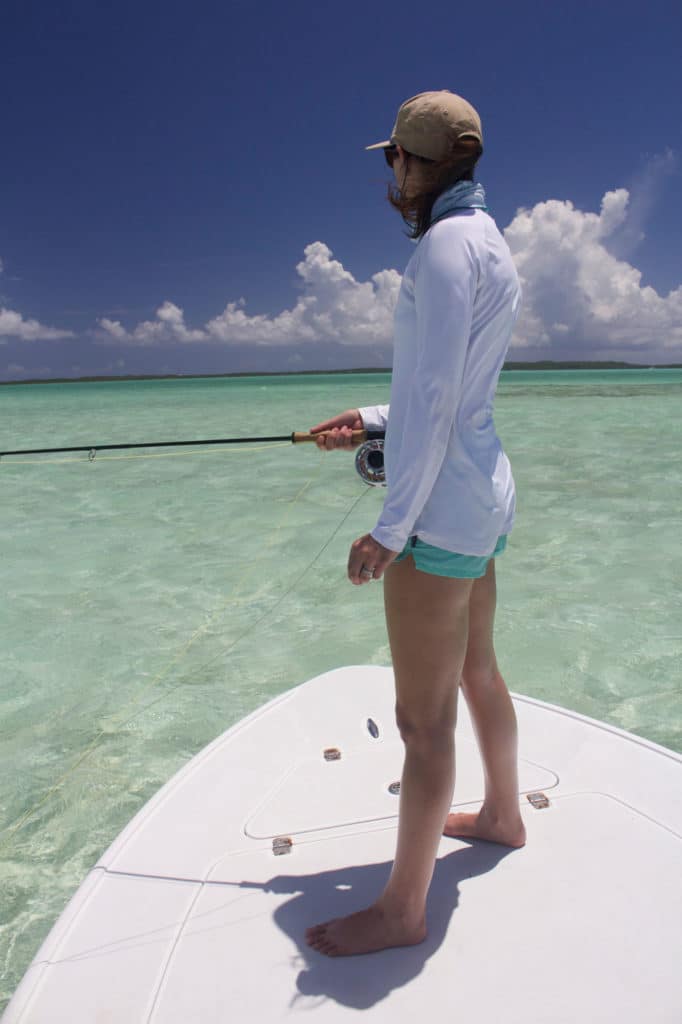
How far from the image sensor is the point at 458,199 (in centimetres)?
122

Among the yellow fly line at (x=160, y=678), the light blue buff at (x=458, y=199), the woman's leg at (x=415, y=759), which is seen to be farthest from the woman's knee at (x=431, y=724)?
the yellow fly line at (x=160, y=678)

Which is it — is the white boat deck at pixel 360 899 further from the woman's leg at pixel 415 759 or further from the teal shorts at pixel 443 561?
the teal shorts at pixel 443 561

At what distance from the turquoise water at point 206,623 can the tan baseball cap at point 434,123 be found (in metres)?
2.03

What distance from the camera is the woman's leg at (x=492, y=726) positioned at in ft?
5.07

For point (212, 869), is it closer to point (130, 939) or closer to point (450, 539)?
point (130, 939)

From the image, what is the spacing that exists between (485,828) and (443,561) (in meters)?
0.77

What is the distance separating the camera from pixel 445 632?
4.22 feet

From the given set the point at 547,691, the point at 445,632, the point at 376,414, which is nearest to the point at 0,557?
the point at 547,691

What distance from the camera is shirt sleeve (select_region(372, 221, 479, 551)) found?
3.69ft

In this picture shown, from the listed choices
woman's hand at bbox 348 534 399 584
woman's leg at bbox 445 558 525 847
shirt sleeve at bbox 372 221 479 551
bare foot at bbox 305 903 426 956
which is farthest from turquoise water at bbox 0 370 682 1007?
shirt sleeve at bbox 372 221 479 551

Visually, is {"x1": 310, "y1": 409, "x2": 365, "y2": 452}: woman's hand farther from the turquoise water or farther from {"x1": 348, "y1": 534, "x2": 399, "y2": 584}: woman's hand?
the turquoise water

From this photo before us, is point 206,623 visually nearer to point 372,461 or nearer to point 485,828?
point 372,461

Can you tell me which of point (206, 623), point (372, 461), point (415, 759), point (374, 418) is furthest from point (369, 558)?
point (206, 623)

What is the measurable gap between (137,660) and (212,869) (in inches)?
83.6
